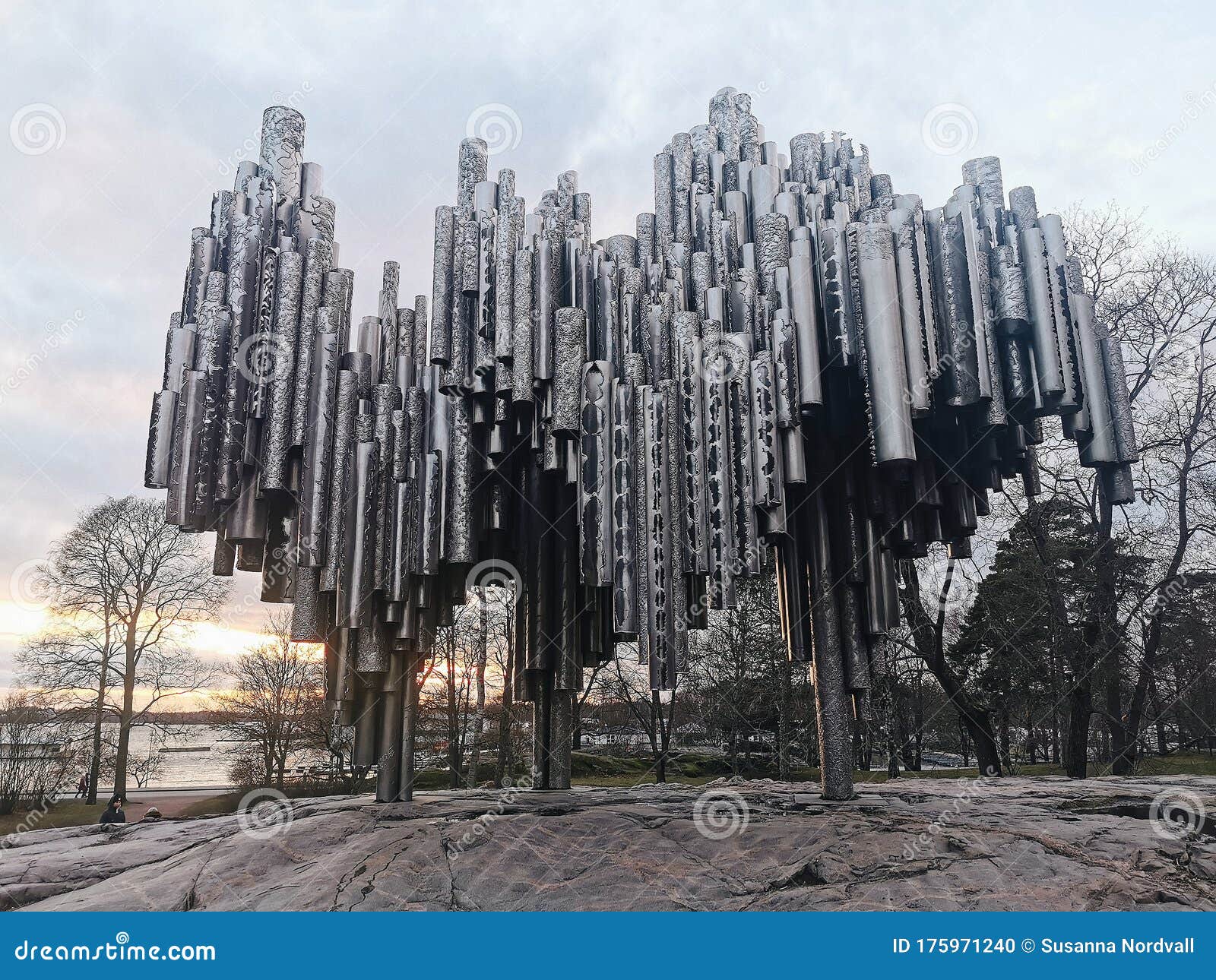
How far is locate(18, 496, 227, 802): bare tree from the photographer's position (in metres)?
22.9

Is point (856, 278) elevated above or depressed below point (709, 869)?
above

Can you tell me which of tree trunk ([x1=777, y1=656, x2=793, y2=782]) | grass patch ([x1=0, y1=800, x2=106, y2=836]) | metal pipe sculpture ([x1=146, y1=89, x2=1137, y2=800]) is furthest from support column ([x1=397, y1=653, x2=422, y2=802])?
tree trunk ([x1=777, y1=656, x2=793, y2=782])

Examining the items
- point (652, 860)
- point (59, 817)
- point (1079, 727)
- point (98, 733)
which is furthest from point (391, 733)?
point (98, 733)

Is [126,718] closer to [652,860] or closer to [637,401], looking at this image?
[637,401]

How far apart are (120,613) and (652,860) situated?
72.8ft

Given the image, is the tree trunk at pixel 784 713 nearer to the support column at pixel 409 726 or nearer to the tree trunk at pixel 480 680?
the tree trunk at pixel 480 680

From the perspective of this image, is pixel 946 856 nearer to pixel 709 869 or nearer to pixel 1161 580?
pixel 709 869

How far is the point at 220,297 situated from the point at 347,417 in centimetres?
196

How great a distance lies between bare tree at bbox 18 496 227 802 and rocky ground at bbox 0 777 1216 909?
15898 millimetres

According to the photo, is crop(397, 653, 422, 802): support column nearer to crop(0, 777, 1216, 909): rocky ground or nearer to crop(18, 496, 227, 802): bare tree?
crop(0, 777, 1216, 909): rocky ground

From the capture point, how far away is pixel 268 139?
9844mm

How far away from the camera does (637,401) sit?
788 cm

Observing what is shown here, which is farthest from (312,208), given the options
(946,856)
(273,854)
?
(946,856)

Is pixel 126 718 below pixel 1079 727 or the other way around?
the other way around
